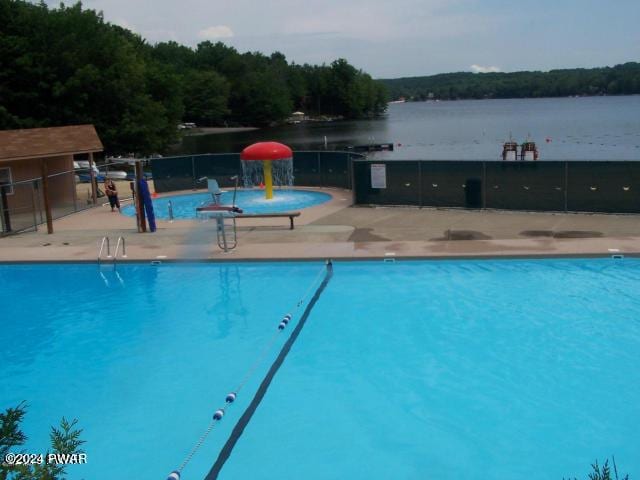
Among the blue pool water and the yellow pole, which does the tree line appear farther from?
the yellow pole

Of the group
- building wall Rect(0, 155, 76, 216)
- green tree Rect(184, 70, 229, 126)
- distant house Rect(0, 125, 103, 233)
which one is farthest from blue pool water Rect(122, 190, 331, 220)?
green tree Rect(184, 70, 229, 126)

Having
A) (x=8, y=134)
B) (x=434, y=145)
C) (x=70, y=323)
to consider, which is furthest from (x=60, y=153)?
(x=434, y=145)

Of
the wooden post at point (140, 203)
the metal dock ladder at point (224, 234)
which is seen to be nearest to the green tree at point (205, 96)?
the wooden post at point (140, 203)

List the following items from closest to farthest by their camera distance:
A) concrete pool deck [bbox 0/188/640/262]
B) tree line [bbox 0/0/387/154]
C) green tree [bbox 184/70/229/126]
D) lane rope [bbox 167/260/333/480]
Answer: lane rope [bbox 167/260/333/480]
concrete pool deck [bbox 0/188/640/262]
tree line [bbox 0/0/387/154]
green tree [bbox 184/70/229/126]

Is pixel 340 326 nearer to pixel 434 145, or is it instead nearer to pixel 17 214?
pixel 17 214

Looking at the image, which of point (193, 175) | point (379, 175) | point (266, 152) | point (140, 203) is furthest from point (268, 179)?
point (140, 203)

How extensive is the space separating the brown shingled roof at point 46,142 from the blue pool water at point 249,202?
3.24 m

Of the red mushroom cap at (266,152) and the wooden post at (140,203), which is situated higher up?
the red mushroom cap at (266,152)

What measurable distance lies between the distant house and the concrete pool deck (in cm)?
189

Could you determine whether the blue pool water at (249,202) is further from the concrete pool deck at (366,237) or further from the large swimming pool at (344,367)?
the large swimming pool at (344,367)

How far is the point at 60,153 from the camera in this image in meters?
25.7

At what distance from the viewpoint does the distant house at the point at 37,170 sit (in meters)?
23.8

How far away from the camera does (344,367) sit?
11.0m

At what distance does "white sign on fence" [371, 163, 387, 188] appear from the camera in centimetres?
2330
